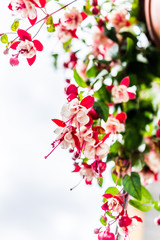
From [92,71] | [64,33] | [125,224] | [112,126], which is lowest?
[125,224]

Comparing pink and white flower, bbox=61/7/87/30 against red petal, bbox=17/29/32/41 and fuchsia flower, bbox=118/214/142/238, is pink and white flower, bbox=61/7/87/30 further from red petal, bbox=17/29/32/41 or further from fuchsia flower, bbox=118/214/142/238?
fuchsia flower, bbox=118/214/142/238

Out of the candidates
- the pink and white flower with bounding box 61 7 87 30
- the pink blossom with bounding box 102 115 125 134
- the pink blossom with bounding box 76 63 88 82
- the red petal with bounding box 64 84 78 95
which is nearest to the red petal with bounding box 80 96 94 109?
the red petal with bounding box 64 84 78 95

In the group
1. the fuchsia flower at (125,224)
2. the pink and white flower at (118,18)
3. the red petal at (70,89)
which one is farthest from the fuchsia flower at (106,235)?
the pink and white flower at (118,18)

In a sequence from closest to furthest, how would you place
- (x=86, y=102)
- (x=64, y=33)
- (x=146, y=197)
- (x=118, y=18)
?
(x=86, y=102), (x=146, y=197), (x=64, y=33), (x=118, y=18)

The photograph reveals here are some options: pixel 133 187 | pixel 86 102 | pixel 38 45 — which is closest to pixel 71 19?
pixel 38 45

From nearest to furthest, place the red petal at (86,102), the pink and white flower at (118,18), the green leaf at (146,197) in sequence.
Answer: the red petal at (86,102)
the green leaf at (146,197)
the pink and white flower at (118,18)

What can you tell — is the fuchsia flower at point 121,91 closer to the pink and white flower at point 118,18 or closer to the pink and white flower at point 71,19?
the pink and white flower at point 71,19

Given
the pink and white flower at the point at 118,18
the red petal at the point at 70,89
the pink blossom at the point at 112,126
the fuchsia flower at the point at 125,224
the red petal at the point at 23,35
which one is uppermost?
the pink and white flower at the point at 118,18

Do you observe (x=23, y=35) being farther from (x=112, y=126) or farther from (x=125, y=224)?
(x=125, y=224)

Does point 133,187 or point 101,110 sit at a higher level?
point 101,110

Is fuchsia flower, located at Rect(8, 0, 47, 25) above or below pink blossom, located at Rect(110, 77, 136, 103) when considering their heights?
above

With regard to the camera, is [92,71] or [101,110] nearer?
[101,110]

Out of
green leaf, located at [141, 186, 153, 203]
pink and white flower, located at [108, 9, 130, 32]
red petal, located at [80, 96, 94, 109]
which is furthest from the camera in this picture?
pink and white flower, located at [108, 9, 130, 32]

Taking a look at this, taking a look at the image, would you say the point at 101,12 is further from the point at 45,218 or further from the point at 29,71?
the point at 45,218
